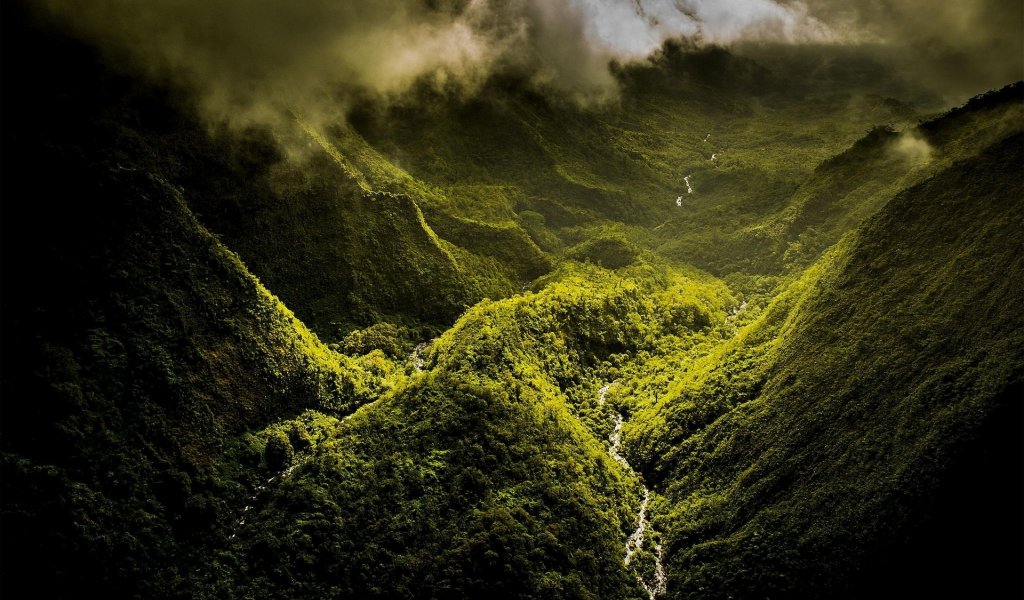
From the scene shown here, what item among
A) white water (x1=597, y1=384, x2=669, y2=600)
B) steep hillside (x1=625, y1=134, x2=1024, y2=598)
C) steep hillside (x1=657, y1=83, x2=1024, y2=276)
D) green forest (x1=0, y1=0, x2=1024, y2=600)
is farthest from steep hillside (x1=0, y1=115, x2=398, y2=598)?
steep hillside (x1=657, y1=83, x2=1024, y2=276)

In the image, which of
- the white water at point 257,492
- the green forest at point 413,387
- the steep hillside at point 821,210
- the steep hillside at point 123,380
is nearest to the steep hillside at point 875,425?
the green forest at point 413,387

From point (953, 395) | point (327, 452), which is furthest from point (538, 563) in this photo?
point (953, 395)

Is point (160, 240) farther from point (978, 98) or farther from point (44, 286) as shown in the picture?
point (978, 98)

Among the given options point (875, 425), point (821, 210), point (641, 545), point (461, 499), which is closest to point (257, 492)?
point (461, 499)

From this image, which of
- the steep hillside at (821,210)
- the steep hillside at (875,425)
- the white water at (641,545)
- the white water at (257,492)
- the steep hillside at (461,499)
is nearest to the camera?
the steep hillside at (875,425)

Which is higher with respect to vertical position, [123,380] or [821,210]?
[821,210]

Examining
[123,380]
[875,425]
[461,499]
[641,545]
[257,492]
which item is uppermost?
[123,380]

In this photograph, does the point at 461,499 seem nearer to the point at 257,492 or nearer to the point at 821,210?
the point at 257,492

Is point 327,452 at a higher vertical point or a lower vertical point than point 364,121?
lower

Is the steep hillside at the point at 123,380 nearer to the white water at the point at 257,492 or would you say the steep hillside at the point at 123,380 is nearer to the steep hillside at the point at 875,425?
the white water at the point at 257,492
